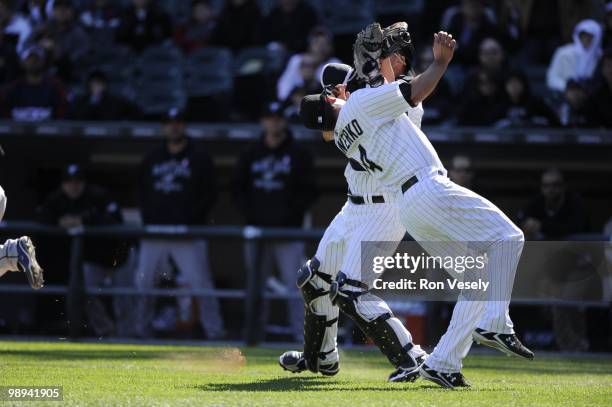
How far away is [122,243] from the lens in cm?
1131

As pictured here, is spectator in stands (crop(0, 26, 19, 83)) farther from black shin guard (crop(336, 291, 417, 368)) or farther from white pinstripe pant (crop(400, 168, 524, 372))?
white pinstripe pant (crop(400, 168, 524, 372))

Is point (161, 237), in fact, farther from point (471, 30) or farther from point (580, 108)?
→ point (580, 108)

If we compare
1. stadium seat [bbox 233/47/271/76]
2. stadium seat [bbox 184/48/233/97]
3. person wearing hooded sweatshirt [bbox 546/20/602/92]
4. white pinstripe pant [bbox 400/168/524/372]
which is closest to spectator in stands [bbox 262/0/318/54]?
stadium seat [bbox 233/47/271/76]

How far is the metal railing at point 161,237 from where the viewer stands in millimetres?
10516

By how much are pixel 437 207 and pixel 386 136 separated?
0.49 metres

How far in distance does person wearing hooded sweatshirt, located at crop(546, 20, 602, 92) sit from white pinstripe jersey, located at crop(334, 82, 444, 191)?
19.4 feet

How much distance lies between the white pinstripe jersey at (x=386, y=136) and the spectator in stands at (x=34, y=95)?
6827mm

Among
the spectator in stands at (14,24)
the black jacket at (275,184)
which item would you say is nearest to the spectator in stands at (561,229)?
the black jacket at (275,184)

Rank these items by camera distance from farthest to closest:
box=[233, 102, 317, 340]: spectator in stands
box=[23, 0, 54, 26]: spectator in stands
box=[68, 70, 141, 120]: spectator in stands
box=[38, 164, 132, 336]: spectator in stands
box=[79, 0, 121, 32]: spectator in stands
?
1. box=[23, 0, 54, 26]: spectator in stands
2. box=[79, 0, 121, 32]: spectator in stands
3. box=[68, 70, 141, 120]: spectator in stands
4. box=[233, 102, 317, 340]: spectator in stands
5. box=[38, 164, 132, 336]: spectator in stands

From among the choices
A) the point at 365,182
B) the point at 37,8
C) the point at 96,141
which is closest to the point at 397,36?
the point at 365,182

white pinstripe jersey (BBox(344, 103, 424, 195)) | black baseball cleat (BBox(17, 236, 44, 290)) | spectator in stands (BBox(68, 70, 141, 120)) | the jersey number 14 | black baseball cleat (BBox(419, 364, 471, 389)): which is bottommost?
black baseball cleat (BBox(419, 364, 471, 389))

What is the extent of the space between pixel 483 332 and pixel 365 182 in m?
1.17

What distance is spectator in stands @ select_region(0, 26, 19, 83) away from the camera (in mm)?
13711

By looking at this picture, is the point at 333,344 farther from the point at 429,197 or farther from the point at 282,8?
the point at 282,8
